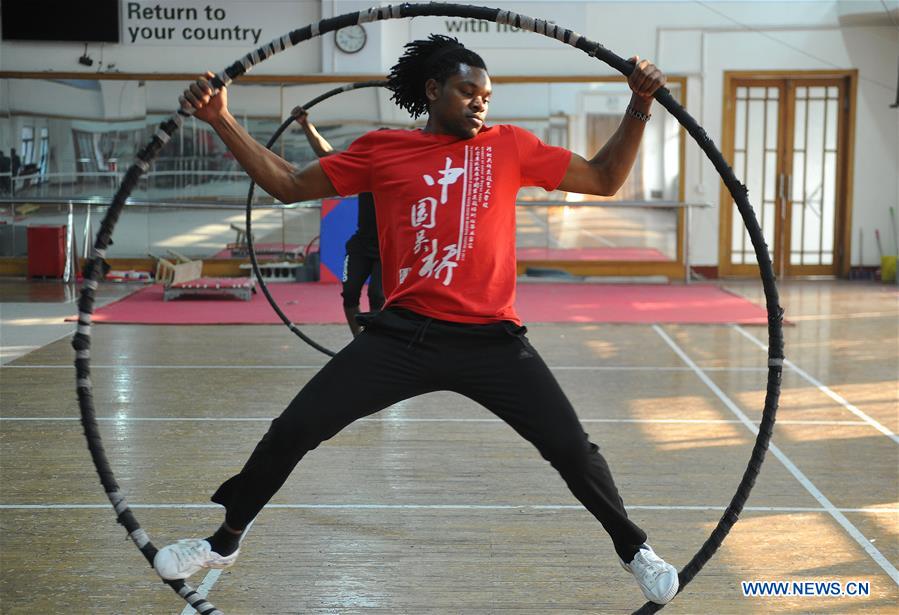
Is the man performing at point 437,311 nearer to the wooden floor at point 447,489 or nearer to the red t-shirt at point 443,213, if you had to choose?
the red t-shirt at point 443,213

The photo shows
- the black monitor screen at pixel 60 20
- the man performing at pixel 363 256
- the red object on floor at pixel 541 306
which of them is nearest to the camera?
the man performing at pixel 363 256

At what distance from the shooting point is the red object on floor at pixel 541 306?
11258mm

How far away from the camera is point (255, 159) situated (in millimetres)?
3527

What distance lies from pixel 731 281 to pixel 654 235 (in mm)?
1162

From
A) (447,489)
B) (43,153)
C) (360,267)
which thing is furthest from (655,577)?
(43,153)

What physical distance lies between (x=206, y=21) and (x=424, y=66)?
11.4m

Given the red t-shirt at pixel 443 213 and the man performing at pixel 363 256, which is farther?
the man performing at pixel 363 256

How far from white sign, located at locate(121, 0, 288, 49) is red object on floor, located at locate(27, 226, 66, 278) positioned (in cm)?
259

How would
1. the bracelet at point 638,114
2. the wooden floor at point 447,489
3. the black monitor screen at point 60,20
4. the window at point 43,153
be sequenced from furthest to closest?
the window at point 43,153 < the black monitor screen at point 60,20 < the wooden floor at point 447,489 < the bracelet at point 638,114

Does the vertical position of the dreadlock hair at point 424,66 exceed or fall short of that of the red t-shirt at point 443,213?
it exceeds it

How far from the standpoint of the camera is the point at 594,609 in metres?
3.97

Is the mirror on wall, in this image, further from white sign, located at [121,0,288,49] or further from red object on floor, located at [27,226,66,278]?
white sign, located at [121,0,288,49]

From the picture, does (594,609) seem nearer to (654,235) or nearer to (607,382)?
(607,382)

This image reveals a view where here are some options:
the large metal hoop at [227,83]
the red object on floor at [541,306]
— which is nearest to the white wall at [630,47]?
the red object on floor at [541,306]
